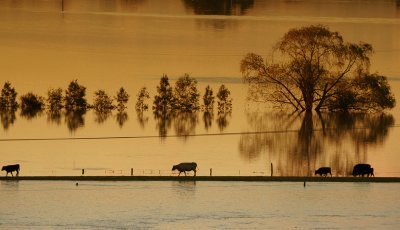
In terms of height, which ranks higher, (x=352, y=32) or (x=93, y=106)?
(x=352, y=32)

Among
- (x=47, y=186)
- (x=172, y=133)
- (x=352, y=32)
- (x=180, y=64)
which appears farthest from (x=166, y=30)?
(x=47, y=186)

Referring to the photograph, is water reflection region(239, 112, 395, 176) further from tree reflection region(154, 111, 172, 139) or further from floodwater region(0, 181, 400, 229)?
floodwater region(0, 181, 400, 229)

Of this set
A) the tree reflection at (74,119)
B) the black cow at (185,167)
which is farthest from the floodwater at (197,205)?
the tree reflection at (74,119)

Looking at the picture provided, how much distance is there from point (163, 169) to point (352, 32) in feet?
Result: 200

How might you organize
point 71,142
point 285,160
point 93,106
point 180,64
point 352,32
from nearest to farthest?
1. point 285,160
2. point 71,142
3. point 93,106
4. point 180,64
5. point 352,32

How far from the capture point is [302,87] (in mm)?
80000

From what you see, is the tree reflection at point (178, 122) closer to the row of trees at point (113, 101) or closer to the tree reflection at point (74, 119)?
the row of trees at point (113, 101)

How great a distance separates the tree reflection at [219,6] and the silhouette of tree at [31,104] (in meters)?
69.8

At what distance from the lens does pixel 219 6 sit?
16488 centimetres

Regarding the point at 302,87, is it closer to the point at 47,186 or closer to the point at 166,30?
the point at 47,186

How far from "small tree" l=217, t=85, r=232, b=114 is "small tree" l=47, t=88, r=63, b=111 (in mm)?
7732

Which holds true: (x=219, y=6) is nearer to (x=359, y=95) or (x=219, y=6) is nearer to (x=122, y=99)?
(x=359, y=95)

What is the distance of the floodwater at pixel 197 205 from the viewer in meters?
44.3

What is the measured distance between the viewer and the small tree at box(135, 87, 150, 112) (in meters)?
77.2
